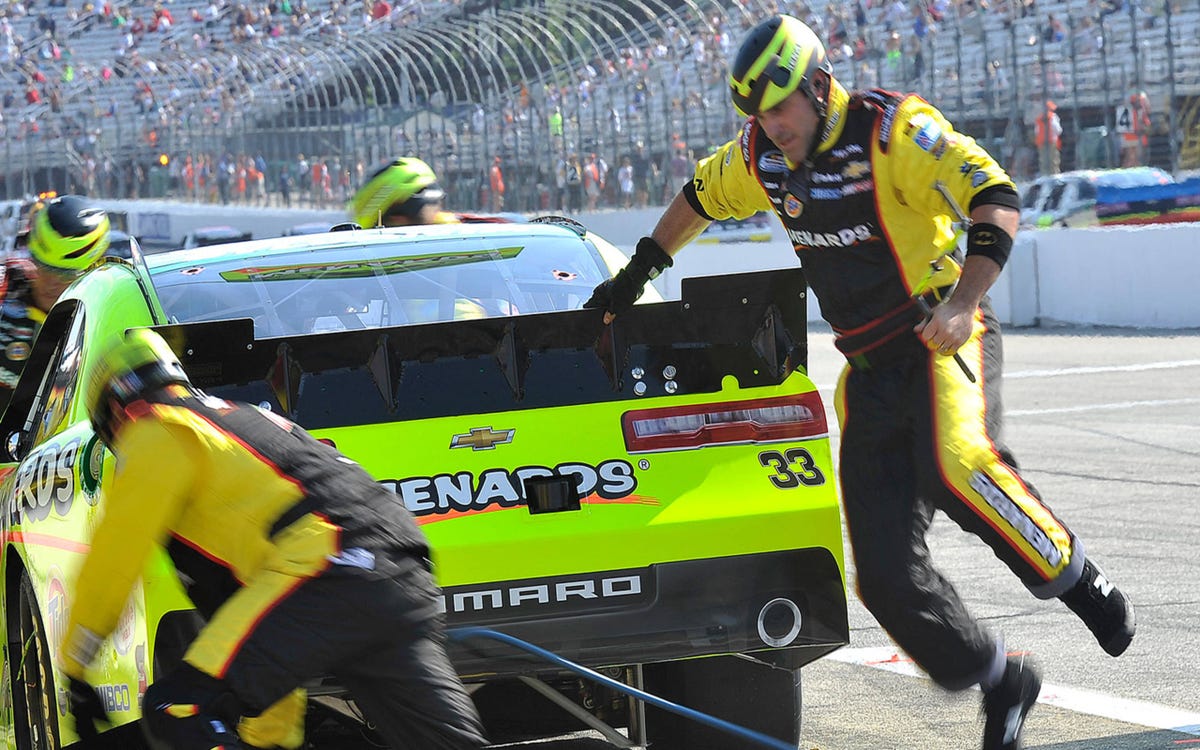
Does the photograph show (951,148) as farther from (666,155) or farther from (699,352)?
(666,155)

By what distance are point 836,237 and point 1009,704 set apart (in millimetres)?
1296

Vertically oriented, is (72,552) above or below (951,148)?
below

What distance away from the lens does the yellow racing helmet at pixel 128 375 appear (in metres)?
3.41

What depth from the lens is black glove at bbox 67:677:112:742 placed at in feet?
13.4

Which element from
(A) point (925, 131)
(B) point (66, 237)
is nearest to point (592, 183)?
(B) point (66, 237)

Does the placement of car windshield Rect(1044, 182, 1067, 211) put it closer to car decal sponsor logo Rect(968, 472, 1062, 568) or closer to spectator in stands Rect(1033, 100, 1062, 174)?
spectator in stands Rect(1033, 100, 1062, 174)

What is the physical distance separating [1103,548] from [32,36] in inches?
1919

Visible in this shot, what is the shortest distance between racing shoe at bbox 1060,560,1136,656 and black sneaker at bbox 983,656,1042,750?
0.78 feet

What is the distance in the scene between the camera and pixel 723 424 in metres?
4.44

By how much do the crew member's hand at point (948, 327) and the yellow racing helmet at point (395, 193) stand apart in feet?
11.9

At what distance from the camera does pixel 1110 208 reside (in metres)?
23.4

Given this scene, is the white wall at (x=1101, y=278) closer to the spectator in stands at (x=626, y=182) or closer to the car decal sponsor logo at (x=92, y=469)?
the spectator in stands at (x=626, y=182)

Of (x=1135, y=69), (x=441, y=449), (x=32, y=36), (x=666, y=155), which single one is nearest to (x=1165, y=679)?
(x=441, y=449)

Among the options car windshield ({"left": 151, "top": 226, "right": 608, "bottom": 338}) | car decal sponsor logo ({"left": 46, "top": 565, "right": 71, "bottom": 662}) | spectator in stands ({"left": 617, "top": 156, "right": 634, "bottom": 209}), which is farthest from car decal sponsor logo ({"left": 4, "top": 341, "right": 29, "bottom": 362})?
spectator in stands ({"left": 617, "top": 156, "right": 634, "bottom": 209})
